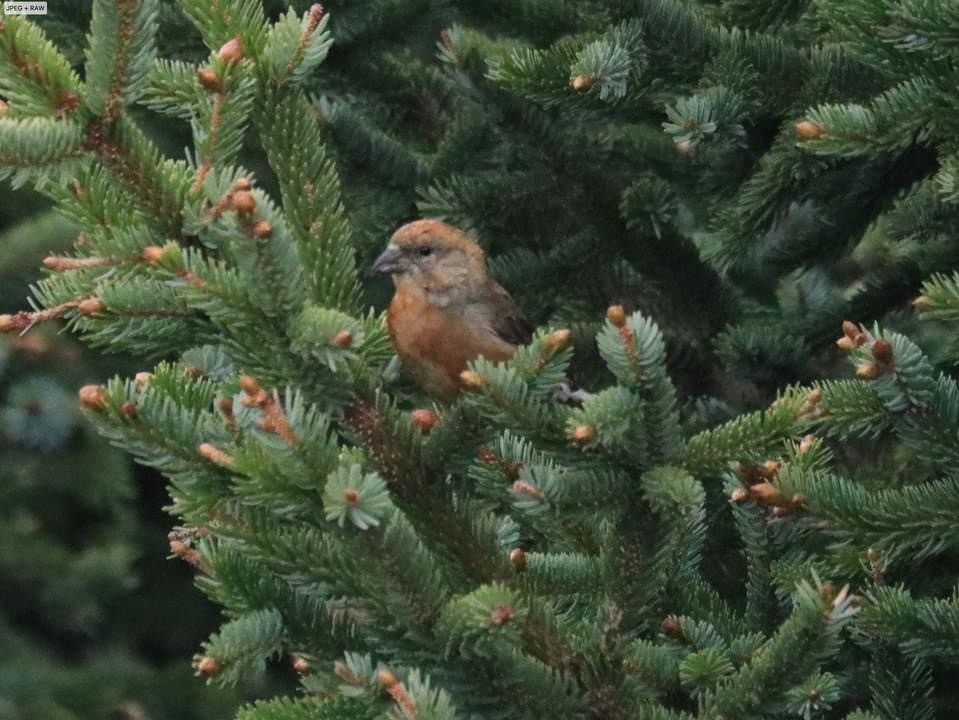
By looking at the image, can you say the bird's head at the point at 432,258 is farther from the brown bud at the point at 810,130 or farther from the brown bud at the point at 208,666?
the brown bud at the point at 208,666

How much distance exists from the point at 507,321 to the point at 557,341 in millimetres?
2178

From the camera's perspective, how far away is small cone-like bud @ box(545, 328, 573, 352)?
2.13 meters

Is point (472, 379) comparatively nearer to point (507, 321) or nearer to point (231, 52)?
point (231, 52)

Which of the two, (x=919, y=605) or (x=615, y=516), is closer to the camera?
(x=615, y=516)

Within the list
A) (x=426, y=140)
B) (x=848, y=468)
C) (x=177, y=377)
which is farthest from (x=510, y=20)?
(x=177, y=377)

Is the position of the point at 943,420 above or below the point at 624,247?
above

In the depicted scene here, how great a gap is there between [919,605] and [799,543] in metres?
0.35

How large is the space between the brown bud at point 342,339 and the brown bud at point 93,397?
0.35 metres

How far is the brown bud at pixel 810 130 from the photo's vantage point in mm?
2695

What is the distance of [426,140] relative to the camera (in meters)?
4.08

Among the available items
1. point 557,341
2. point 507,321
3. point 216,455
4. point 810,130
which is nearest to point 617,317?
point 557,341

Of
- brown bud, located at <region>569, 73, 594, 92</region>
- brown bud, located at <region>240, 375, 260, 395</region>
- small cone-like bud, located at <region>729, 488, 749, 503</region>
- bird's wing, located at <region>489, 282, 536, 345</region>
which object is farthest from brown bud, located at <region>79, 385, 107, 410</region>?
bird's wing, located at <region>489, 282, 536, 345</region>

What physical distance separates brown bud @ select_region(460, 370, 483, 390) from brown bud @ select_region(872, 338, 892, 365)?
0.63 m

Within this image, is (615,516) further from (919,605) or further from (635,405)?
(919,605)
